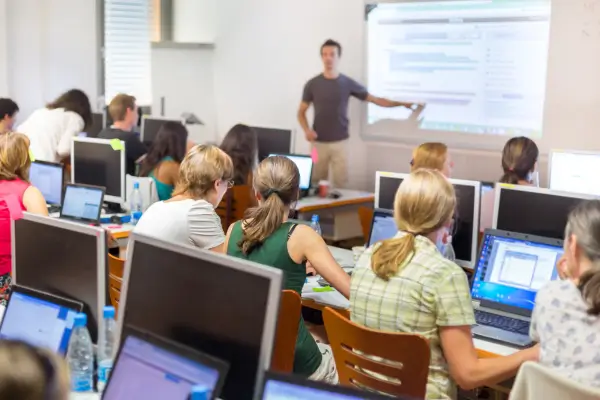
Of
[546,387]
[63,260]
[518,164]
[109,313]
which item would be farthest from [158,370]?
[518,164]

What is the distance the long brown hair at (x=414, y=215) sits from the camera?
2.69 metres

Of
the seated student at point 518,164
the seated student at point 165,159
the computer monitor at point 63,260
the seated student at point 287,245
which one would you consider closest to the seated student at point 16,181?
the seated student at point 287,245

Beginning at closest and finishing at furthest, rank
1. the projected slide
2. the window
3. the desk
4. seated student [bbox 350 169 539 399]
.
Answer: seated student [bbox 350 169 539 399] → the desk → the projected slide → the window

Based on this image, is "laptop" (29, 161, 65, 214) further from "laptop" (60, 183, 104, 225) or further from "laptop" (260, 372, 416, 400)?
"laptop" (260, 372, 416, 400)

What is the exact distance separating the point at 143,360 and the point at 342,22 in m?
6.53

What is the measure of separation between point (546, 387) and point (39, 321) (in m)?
1.42

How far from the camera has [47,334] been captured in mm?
2373

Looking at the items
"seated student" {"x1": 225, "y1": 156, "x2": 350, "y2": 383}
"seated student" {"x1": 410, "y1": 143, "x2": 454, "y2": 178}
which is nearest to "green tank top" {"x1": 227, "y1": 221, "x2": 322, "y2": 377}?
"seated student" {"x1": 225, "y1": 156, "x2": 350, "y2": 383}

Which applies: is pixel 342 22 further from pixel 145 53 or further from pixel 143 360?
pixel 143 360

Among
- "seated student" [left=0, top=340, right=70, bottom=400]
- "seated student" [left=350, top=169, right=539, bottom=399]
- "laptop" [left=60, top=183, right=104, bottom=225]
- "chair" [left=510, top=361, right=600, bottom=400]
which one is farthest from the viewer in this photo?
"laptop" [left=60, top=183, right=104, bottom=225]

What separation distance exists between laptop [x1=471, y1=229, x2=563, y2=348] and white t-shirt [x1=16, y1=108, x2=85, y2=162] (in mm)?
4366

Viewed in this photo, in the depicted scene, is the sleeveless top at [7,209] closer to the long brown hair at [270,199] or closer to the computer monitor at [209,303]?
the long brown hair at [270,199]

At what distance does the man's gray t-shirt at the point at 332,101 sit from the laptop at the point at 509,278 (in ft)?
14.6

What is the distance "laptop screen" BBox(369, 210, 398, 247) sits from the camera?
4.10m
